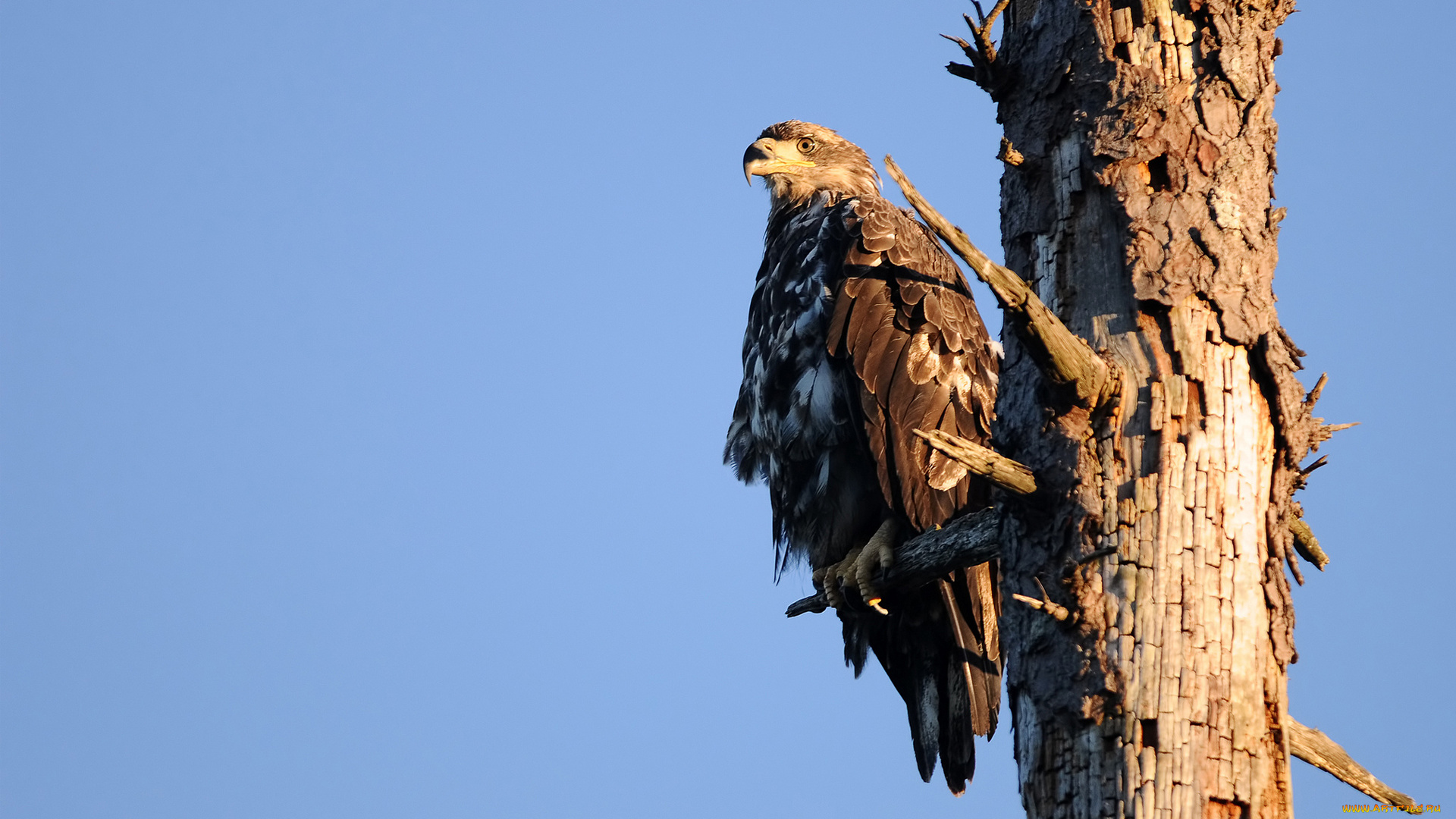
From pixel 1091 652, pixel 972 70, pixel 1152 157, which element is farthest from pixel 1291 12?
pixel 1091 652

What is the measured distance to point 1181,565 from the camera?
277 cm

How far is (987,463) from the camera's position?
109 inches

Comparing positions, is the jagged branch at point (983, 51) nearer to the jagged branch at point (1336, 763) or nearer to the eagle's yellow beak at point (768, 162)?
the jagged branch at point (1336, 763)

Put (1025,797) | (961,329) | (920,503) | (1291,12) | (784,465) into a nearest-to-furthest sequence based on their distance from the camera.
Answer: (1025,797), (1291,12), (920,503), (961,329), (784,465)

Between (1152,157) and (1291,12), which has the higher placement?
(1291,12)

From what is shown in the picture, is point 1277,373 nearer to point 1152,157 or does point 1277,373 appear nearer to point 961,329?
point 1152,157

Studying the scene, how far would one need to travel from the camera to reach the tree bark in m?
2.70

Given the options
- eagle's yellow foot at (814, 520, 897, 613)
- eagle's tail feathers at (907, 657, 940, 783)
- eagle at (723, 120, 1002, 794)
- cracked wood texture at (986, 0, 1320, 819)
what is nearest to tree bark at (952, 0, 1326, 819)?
cracked wood texture at (986, 0, 1320, 819)

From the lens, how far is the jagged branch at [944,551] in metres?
3.66

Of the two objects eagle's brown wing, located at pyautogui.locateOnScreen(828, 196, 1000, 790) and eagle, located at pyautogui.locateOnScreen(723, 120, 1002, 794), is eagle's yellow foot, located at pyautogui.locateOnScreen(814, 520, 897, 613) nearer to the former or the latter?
eagle, located at pyautogui.locateOnScreen(723, 120, 1002, 794)

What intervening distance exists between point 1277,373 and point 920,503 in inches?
86.5

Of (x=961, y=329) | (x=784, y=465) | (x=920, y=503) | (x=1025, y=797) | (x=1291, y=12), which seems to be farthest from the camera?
(x=784, y=465)

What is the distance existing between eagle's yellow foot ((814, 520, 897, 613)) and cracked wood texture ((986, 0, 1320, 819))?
198 cm

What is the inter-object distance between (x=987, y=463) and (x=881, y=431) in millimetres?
2270
